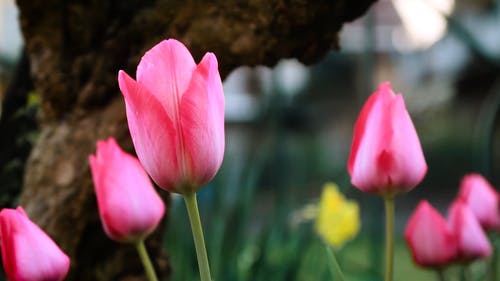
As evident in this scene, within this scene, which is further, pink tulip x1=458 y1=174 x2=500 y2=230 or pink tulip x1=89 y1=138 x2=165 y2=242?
pink tulip x1=458 y1=174 x2=500 y2=230

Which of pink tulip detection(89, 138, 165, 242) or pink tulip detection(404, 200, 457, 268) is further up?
pink tulip detection(89, 138, 165, 242)

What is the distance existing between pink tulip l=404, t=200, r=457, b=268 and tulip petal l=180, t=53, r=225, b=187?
185mm

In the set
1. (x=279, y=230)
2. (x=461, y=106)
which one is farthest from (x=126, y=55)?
(x=461, y=106)

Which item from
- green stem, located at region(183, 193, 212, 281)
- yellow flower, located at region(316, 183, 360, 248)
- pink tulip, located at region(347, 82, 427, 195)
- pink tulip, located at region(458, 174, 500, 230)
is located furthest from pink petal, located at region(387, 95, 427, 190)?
yellow flower, located at region(316, 183, 360, 248)

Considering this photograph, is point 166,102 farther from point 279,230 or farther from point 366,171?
point 279,230

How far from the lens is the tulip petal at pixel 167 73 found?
0.97ft

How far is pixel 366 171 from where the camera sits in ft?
1.18

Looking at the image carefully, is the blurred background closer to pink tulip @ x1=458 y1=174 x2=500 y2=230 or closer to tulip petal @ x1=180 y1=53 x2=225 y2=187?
pink tulip @ x1=458 y1=174 x2=500 y2=230

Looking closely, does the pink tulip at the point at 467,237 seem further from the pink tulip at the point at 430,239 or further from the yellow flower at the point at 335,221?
the yellow flower at the point at 335,221

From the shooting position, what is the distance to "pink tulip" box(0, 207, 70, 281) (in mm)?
343

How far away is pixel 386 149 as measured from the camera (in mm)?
358

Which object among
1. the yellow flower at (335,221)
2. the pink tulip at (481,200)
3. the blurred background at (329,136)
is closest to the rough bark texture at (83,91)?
the blurred background at (329,136)

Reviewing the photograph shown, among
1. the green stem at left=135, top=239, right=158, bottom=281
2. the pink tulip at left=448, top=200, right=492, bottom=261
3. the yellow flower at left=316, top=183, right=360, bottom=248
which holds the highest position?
the green stem at left=135, top=239, right=158, bottom=281

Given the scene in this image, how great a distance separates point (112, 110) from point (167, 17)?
8 centimetres
